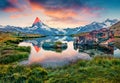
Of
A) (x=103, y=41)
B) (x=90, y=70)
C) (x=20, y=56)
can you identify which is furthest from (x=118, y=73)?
(x=103, y=41)

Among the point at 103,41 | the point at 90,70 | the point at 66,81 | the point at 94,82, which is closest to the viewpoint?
the point at 94,82

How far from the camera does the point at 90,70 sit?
14391 mm

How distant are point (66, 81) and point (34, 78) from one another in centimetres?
161

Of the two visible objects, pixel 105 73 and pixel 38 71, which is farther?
pixel 38 71

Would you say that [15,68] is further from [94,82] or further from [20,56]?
[20,56]

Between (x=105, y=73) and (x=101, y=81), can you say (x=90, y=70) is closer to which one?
(x=105, y=73)

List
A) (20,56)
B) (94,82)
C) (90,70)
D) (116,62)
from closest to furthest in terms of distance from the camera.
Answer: (94,82) → (90,70) → (116,62) → (20,56)

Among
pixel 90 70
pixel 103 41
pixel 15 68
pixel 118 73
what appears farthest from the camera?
pixel 103 41

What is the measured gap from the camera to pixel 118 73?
13422mm

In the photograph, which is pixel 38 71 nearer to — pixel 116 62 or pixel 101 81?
pixel 101 81

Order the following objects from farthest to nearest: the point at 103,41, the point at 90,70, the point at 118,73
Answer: the point at 103,41
the point at 90,70
the point at 118,73

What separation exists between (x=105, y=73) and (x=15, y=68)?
5.37 m

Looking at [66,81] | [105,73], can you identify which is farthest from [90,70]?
[66,81]

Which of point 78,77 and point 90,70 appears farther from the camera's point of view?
point 90,70
